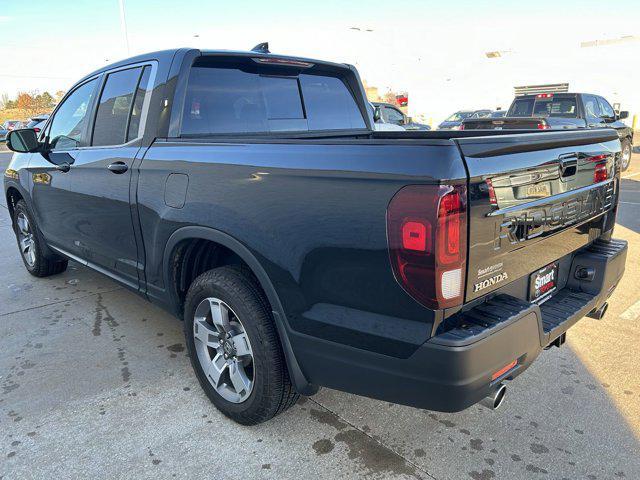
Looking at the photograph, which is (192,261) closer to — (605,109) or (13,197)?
(13,197)

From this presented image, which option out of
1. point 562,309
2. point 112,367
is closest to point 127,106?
point 112,367

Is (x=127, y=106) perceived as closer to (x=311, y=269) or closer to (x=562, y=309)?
(x=311, y=269)

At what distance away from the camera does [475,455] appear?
240 cm

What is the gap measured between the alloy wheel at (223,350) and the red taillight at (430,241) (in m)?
1.00

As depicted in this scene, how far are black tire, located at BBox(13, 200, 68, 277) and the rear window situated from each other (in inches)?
101

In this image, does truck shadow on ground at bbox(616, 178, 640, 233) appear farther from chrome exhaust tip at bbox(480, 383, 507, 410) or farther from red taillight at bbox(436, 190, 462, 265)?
red taillight at bbox(436, 190, 462, 265)

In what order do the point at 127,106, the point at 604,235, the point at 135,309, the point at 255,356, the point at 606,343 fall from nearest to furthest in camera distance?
the point at 255,356
the point at 604,235
the point at 127,106
the point at 606,343
the point at 135,309

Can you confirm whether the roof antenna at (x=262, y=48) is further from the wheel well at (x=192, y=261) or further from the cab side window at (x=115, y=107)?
the wheel well at (x=192, y=261)

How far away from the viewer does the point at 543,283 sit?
2.43 meters

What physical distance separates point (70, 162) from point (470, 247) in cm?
308

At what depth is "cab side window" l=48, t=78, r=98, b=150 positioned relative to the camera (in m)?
3.77

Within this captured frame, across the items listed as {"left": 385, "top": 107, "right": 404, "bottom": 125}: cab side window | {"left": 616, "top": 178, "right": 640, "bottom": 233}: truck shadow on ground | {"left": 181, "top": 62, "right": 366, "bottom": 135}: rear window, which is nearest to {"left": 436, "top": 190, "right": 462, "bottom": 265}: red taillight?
{"left": 181, "top": 62, "right": 366, "bottom": 135}: rear window

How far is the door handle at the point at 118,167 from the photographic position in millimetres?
3066

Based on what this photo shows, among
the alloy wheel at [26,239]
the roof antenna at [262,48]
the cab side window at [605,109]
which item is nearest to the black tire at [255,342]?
the roof antenna at [262,48]
